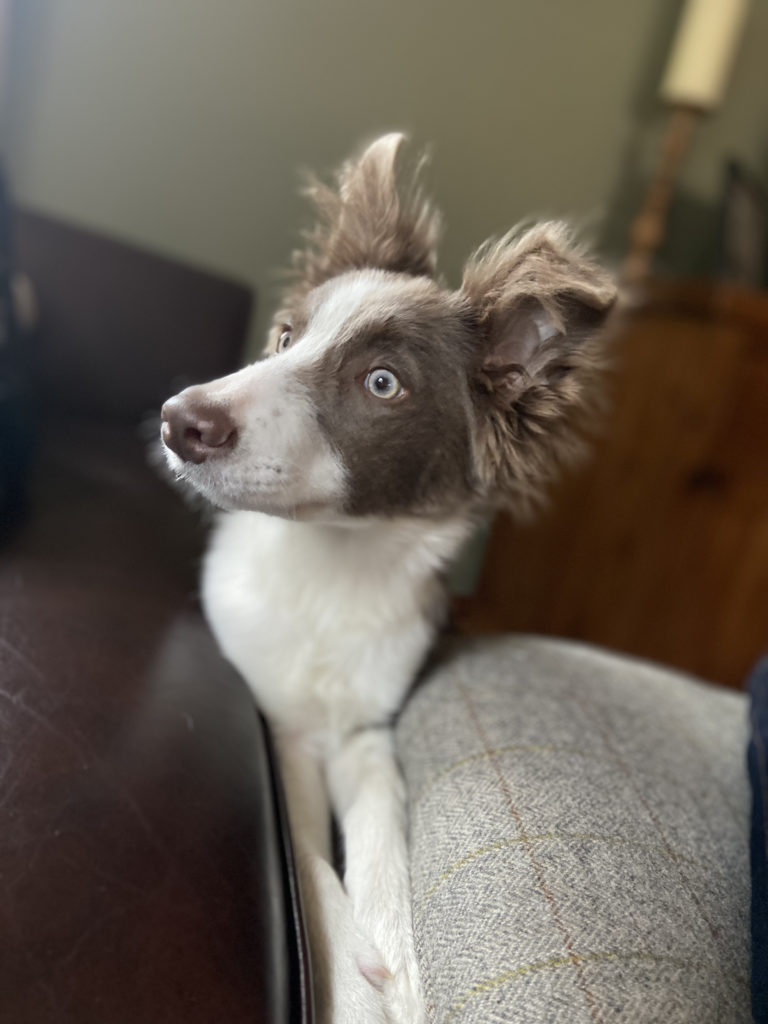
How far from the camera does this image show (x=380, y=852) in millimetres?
1002

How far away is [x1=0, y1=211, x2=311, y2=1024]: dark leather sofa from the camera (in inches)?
26.9

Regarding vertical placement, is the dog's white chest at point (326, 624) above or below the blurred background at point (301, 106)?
below

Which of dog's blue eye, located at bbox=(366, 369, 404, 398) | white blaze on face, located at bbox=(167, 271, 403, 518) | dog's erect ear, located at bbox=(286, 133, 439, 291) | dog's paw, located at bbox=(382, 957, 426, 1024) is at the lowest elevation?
dog's paw, located at bbox=(382, 957, 426, 1024)

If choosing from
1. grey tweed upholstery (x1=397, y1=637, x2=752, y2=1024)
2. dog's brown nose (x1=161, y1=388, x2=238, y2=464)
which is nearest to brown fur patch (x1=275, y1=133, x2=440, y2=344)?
dog's brown nose (x1=161, y1=388, x2=238, y2=464)

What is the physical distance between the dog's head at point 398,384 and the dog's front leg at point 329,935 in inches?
18.4

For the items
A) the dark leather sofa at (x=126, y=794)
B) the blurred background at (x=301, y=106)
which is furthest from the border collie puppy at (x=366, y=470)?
the blurred background at (x=301, y=106)

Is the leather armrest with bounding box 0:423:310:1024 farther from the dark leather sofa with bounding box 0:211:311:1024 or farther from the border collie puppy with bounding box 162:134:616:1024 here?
the border collie puppy with bounding box 162:134:616:1024

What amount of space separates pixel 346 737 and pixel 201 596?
1.19 ft

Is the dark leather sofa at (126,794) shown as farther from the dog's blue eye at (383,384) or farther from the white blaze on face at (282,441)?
the dog's blue eye at (383,384)

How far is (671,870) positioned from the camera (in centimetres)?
88

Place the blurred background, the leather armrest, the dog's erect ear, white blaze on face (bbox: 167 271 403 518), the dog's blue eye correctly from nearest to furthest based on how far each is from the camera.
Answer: the leather armrest, white blaze on face (bbox: 167 271 403 518), the dog's blue eye, the dog's erect ear, the blurred background

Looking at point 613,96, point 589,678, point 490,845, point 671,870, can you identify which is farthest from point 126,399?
point 613,96

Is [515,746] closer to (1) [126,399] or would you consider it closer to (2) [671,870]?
(2) [671,870]

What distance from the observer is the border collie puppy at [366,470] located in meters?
0.93
